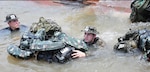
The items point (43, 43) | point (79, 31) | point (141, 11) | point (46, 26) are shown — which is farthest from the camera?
point (141, 11)

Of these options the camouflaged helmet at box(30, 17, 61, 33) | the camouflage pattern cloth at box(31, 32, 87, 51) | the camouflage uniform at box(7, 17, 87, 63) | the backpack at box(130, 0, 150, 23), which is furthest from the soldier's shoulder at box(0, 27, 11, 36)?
the backpack at box(130, 0, 150, 23)

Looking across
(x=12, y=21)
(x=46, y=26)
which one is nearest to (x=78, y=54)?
(x=46, y=26)

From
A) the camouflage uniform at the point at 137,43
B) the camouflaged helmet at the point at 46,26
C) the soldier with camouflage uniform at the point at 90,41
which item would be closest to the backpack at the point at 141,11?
the camouflage uniform at the point at 137,43

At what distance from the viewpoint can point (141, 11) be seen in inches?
370

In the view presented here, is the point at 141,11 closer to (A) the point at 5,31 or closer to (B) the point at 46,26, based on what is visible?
(B) the point at 46,26

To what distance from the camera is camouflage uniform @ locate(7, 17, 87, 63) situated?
625cm

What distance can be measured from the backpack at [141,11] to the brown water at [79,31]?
0.27 m

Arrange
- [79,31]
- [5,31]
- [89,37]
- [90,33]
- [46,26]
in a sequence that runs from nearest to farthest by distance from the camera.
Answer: [90,33]
[89,37]
[46,26]
[5,31]
[79,31]

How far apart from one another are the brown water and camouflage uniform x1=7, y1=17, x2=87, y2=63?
0.19 m

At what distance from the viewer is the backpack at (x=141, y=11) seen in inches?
364

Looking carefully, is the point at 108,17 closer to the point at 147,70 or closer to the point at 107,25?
the point at 107,25

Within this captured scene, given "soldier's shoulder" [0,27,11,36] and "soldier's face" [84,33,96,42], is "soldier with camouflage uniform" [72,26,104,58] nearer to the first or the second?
"soldier's face" [84,33,96,42]

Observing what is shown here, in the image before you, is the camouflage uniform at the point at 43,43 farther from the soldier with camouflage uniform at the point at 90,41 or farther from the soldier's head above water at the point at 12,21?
the soldier's head above water at the point at 12,21

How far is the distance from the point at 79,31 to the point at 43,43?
8.72 feet
